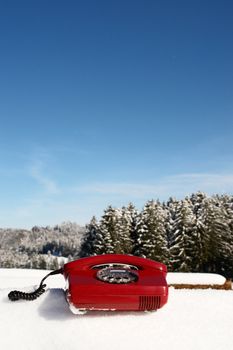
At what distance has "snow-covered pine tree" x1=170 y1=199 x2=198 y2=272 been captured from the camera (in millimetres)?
36281

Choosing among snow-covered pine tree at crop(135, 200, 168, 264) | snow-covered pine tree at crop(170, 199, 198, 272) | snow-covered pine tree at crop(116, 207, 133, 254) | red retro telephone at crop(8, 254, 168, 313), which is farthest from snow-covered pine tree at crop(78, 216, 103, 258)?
red retro telephone at crop(8, 254, 168, 313)

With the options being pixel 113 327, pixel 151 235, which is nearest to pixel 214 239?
pixel 151 235

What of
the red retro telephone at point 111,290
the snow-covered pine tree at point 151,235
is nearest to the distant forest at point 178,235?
the snow-covered pine tree at point 151,235

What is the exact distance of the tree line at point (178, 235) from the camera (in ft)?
121

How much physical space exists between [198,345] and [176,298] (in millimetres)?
336

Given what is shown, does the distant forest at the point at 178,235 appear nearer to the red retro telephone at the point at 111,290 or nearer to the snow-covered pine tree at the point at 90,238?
the snow-covered pine tree at the point at 90,238

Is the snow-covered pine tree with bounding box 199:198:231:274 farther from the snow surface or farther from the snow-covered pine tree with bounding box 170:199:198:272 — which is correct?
the snow surface

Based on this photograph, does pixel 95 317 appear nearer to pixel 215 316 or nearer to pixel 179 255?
pixel 215 316

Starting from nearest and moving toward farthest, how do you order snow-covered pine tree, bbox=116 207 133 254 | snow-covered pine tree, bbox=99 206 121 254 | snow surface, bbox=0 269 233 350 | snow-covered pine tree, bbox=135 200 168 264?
snow surface, bbox=0 269 233 350 → snow-covered pine tree, bbox=135 200 168 264 → snow-covered pine tree, bbox=99 206 121 254 → snow-covered pine tree, bbox=116 207 133 254

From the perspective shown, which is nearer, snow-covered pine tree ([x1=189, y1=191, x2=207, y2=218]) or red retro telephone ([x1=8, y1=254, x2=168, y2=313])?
red retro telephone ([x1=8, y1=254, x2=168, y2=313])

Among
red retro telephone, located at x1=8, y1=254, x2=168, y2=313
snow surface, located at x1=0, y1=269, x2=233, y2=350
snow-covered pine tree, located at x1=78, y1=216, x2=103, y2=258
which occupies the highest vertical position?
red retro telephone, located at x1=8, y1=254, x2=168, y2=313

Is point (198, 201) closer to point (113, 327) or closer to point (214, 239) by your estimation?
point (214, 239)

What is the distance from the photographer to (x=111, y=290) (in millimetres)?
1387

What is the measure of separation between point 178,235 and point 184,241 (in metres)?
0.86
